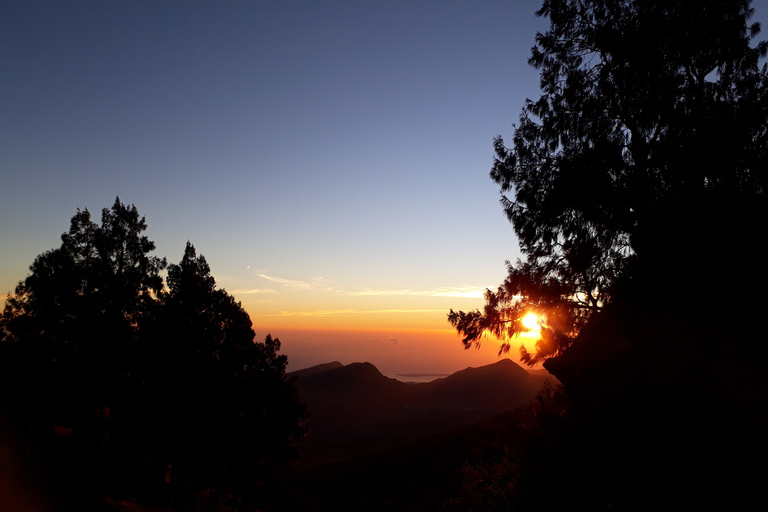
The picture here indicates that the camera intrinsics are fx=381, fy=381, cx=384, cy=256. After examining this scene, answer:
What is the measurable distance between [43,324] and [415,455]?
28.0 m

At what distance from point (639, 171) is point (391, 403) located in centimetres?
11201

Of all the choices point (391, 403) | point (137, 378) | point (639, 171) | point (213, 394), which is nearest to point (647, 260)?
point (639, 171)

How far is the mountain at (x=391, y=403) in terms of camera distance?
265 ft

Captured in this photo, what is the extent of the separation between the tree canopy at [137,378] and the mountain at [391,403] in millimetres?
47743

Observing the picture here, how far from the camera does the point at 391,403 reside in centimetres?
11369

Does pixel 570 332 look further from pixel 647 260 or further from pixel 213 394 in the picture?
pixel 213 394

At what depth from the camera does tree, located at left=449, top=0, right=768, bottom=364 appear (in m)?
9.02

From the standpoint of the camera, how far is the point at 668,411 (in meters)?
8.28

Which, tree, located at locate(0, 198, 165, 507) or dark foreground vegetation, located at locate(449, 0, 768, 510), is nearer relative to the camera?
dark foreground vegetation, located at locate(449, 0, 768, 510)

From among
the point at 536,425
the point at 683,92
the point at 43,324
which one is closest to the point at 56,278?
the point at 43,324

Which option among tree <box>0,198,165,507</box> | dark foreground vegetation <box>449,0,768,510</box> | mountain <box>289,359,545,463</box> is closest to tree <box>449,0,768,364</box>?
dark foreground vegetation <box>449,0,768,510</box>

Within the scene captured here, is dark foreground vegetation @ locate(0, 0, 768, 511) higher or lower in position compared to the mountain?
higher

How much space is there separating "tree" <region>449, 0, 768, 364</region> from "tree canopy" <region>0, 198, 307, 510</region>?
12.6 meters

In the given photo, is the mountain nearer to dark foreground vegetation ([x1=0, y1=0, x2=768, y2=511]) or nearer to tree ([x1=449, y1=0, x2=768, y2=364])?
dark foreground vegetation ([x1=0, y1=0, x2=768, y2=511])
